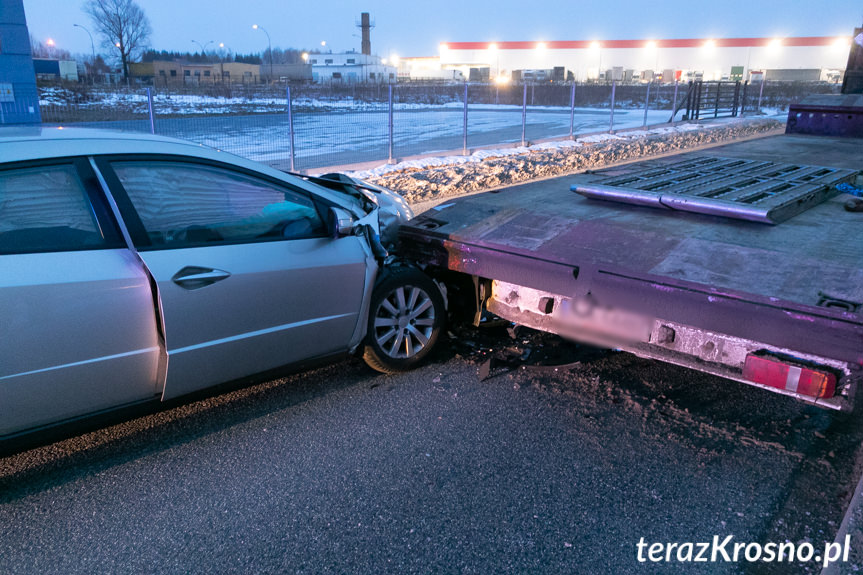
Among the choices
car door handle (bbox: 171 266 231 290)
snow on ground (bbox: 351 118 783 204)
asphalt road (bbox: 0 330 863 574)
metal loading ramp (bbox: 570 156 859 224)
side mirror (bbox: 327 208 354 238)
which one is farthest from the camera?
snow on ground (bbox: 351 118 783 204)

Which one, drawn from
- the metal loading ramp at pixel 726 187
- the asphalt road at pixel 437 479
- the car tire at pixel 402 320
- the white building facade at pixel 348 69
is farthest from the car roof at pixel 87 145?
the white building facade at pixel 348 69

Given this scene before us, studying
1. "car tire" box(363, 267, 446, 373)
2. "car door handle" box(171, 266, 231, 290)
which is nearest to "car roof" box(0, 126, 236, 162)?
"car door handle" box(171, 266, 231, 290)

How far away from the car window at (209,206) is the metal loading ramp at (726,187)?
2.16 meters

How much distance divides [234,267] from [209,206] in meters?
0.38

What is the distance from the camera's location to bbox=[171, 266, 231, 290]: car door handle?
10.1 feet

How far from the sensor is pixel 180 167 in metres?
3.29

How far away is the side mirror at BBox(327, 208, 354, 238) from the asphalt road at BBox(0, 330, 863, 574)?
1.04m

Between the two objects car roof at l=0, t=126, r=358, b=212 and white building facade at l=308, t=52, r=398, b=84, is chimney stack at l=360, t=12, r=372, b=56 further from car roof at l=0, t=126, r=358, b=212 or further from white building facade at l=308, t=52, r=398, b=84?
car roof at l=0, t=126, r=358, b=212

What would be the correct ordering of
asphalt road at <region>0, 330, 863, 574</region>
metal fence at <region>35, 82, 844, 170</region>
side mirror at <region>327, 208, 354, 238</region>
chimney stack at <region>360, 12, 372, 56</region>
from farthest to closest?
chimney stack at <region>360, 12, 372, 56</region> < metal fence at <region>35, 82, 844, 170</region> < side mirror at <region>327, 208, 354, 238</region> < asphalt road at <region>0, 330, 863, 574</region>

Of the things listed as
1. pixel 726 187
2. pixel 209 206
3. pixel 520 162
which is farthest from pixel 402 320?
pixel 520 162

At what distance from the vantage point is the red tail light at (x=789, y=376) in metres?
2.81

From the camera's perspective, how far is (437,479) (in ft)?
10.3

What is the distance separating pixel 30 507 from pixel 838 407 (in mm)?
3703

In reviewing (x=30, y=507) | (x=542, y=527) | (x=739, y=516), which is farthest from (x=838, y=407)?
(x=30, y=507)
